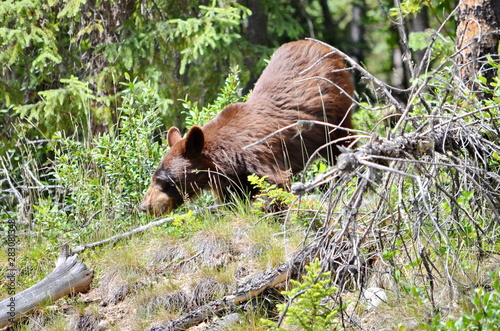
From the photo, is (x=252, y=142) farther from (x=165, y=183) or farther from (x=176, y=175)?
(x=165, y=183)

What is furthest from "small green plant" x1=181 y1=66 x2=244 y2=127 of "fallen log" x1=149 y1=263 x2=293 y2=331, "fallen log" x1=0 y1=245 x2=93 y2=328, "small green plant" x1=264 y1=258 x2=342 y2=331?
"small green plant" x1=264 y1=258 x2=342 y2=331

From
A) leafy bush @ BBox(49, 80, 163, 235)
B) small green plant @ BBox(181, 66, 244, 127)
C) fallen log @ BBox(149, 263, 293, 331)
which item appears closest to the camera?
fallen log @ BBox(149, 263, 293, 331)

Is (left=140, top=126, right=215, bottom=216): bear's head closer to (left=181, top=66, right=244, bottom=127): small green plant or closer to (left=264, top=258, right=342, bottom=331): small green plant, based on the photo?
(left=181, top=66, right=244, bottom=127): small green plant

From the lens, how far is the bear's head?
631cm

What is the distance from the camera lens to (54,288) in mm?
5309

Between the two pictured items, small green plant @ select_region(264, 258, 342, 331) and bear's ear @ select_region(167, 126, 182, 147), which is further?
bear's ear @ select_region(167, 126, 182, 147)

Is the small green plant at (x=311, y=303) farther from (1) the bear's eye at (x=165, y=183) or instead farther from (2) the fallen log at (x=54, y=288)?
(1) the bear's eye at (x=165, y=183)

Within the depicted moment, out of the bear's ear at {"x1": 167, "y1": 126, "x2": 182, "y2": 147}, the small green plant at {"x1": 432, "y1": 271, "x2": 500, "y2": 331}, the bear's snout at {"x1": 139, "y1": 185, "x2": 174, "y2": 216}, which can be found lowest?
the bear's snout at {"x1": 139, "y1": 185, "x2": 174, "y2": 216}

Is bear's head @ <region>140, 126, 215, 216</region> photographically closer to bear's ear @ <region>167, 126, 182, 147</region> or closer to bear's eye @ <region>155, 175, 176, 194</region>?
bear's eye @ <region>155, 175, 176, 194</region>

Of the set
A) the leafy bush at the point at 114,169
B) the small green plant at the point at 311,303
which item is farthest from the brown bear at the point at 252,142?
the small green plant at the point at 311,303

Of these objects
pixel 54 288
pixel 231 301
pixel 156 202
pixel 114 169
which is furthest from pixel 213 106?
pixel 231 301

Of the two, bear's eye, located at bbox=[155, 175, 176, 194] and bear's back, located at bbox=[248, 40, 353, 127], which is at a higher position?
bear's back, located at bbox=[248, 40, 353, 127]

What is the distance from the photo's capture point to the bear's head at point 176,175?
6.31m

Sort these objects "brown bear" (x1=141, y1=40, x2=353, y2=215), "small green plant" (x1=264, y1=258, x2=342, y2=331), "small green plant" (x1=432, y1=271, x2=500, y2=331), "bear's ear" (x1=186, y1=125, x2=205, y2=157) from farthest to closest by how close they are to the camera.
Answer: "brown bear" (x1=141, y1=40, x2=353, y2=215)
"bear's ear" (x1=186, y1=125, x2=205, y2=157)
"small green plant" (x1=264, y1=258, x2=342, y2=331)
"small green plant" (x1=432, y1=271, x2=500, y2=331)
